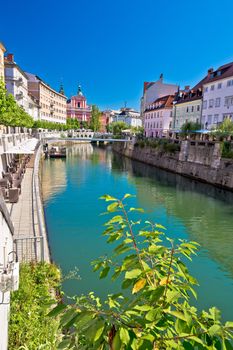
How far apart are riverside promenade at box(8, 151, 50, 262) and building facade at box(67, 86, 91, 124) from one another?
10967cm

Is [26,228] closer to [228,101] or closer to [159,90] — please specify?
[228,101]

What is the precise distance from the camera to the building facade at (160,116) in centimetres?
5597

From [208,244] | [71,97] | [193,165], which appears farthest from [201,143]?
[71,97]

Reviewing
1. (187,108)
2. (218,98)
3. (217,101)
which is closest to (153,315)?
(218,98)

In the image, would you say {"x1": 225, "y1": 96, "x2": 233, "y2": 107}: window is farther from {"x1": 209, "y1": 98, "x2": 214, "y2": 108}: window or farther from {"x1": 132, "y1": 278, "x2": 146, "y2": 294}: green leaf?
{"x1": 132, "y1": 278, "x2": 146, "y2": 294}: green leaf

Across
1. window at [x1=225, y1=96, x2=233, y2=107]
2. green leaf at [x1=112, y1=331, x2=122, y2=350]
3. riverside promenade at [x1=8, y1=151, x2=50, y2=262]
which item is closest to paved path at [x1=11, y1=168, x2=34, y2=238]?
riverside promenade at [x1=8, y1=151, x2=50, y2=262]

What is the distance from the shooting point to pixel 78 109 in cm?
12394

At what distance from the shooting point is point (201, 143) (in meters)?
33.4

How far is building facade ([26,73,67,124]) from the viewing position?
257ft

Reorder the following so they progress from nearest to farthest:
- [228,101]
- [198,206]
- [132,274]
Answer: [132,274], [198,206], [228,101]

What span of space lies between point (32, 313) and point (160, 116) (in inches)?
2208

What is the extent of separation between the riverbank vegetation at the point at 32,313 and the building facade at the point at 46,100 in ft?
257

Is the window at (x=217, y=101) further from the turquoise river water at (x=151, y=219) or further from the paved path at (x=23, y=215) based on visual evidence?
the paved path at (x=23, y=215)

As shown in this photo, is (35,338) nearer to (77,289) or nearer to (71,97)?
(77,289)
